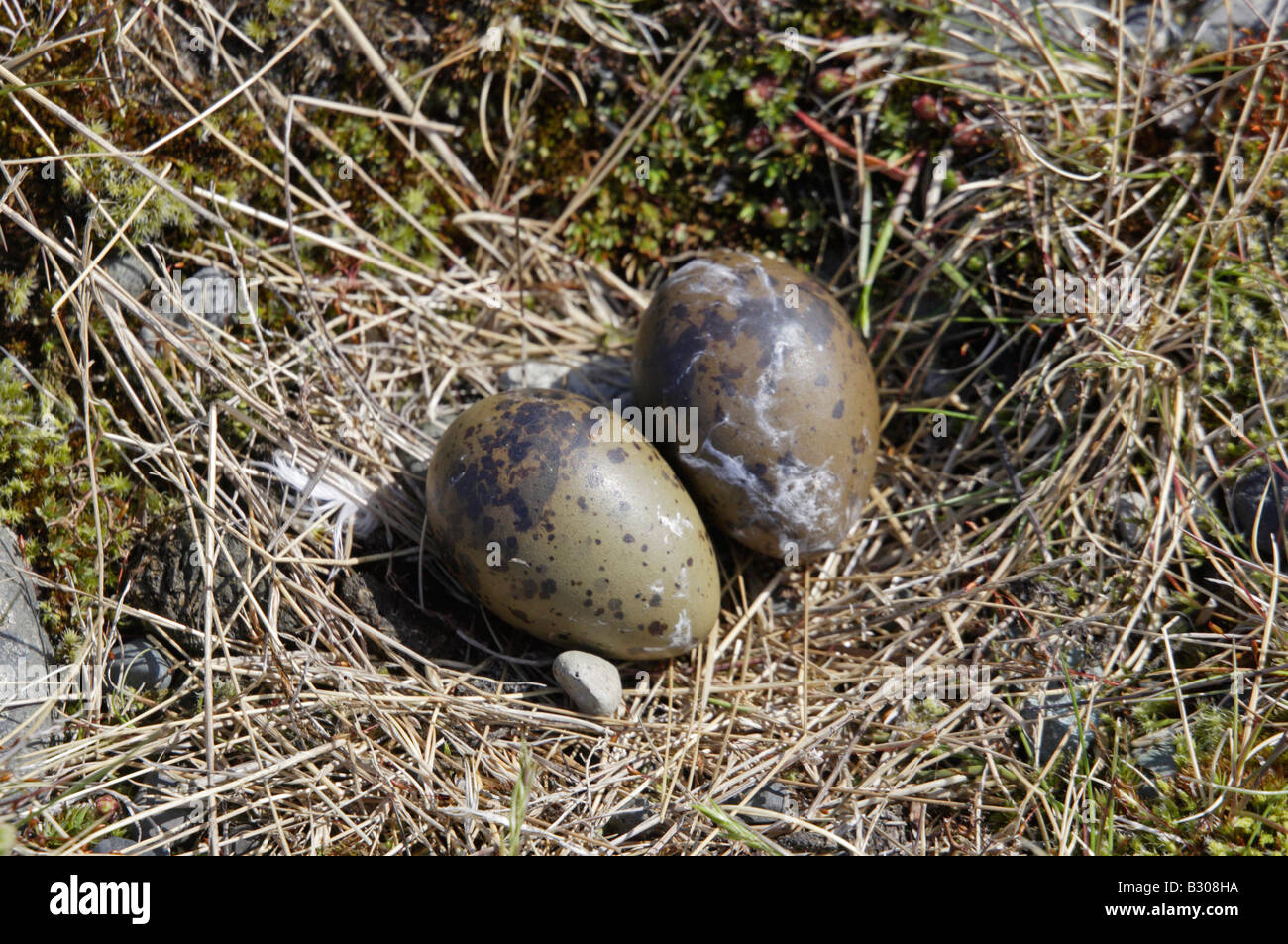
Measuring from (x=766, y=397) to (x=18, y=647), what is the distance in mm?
2298

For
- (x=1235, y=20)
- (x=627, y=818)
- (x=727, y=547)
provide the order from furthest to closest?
(x=1235, y=20) → (x=727, y=547) → (x=627, y=818)

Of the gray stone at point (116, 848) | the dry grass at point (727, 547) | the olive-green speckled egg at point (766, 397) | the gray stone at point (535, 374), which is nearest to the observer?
the gray stone at point (116, 848)

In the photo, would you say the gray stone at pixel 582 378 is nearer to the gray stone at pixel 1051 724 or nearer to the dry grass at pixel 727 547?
the dry grass at pixel 727 547

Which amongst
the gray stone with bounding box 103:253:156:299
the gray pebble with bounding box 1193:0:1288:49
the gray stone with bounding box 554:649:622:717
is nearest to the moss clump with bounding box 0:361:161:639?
the gray stone with bounding box 103:253:156:299

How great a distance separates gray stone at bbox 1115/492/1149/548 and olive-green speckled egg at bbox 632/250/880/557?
0.83m

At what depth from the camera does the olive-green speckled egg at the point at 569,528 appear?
2.55 meters

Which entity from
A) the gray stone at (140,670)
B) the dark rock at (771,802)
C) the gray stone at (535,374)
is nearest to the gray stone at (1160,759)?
the dark rock at (771,802)

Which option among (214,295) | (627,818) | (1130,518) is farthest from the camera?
(214,295)

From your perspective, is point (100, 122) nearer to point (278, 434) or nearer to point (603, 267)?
point (278, 434)

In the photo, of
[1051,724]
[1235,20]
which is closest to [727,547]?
[1051,724]

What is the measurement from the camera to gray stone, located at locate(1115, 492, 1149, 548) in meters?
2.87

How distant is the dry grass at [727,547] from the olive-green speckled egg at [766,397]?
324mm

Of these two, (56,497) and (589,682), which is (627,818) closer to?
(589,682)

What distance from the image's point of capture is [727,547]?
317 cm
